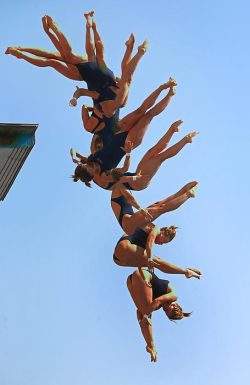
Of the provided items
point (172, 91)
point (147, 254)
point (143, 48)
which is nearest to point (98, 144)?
point (172, 91)

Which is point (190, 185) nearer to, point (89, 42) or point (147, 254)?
point (147, 254)

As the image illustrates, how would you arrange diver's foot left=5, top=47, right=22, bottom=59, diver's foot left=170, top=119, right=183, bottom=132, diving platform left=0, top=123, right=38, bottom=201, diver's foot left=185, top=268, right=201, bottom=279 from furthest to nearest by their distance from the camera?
diving platform left=0, top=123, right=38, bottom=201
diver's foot left=5, top=47, right=22, bottom=59
diver's foot left=185, top=268, right=201, bottom=279
diver's foot left=170, top=119, right=183, bottom=132

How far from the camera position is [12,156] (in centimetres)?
1180

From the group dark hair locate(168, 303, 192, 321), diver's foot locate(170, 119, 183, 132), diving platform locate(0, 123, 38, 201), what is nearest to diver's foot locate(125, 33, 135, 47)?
diver's foot locate(170, 119, 183, 132)

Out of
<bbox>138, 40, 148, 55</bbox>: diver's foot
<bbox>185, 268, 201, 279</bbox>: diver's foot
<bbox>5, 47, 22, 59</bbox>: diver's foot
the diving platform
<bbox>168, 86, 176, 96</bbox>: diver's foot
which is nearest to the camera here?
<bbox>138, 40, 148, 55</bbox>: diver's foot

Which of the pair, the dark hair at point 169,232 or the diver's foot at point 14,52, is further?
the diver's foot at point 14,52

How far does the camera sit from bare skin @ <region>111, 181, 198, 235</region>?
33.5 feet

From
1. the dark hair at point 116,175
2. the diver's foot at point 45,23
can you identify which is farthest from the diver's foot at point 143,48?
the dark hair at point 116,175

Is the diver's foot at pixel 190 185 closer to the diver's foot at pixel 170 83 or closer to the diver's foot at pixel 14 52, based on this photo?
the diver's foot at pixel 170 83

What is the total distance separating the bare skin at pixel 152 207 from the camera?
33.5 feet

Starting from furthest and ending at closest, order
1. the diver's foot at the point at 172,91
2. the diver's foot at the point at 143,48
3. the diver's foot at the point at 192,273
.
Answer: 1. the diver's foot at the point at 192,273
2. the diver's foot at the point at 172,91
3. the diver's foot at the point at 143,48

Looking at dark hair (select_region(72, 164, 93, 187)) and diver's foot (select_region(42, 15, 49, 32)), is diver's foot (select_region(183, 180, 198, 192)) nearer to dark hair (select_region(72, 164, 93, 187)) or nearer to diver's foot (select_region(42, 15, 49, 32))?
dark hair (select_region(72, 164, 93, 187))

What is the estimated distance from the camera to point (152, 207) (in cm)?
1029

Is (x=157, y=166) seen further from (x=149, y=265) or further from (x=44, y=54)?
(x=44, y=54)
